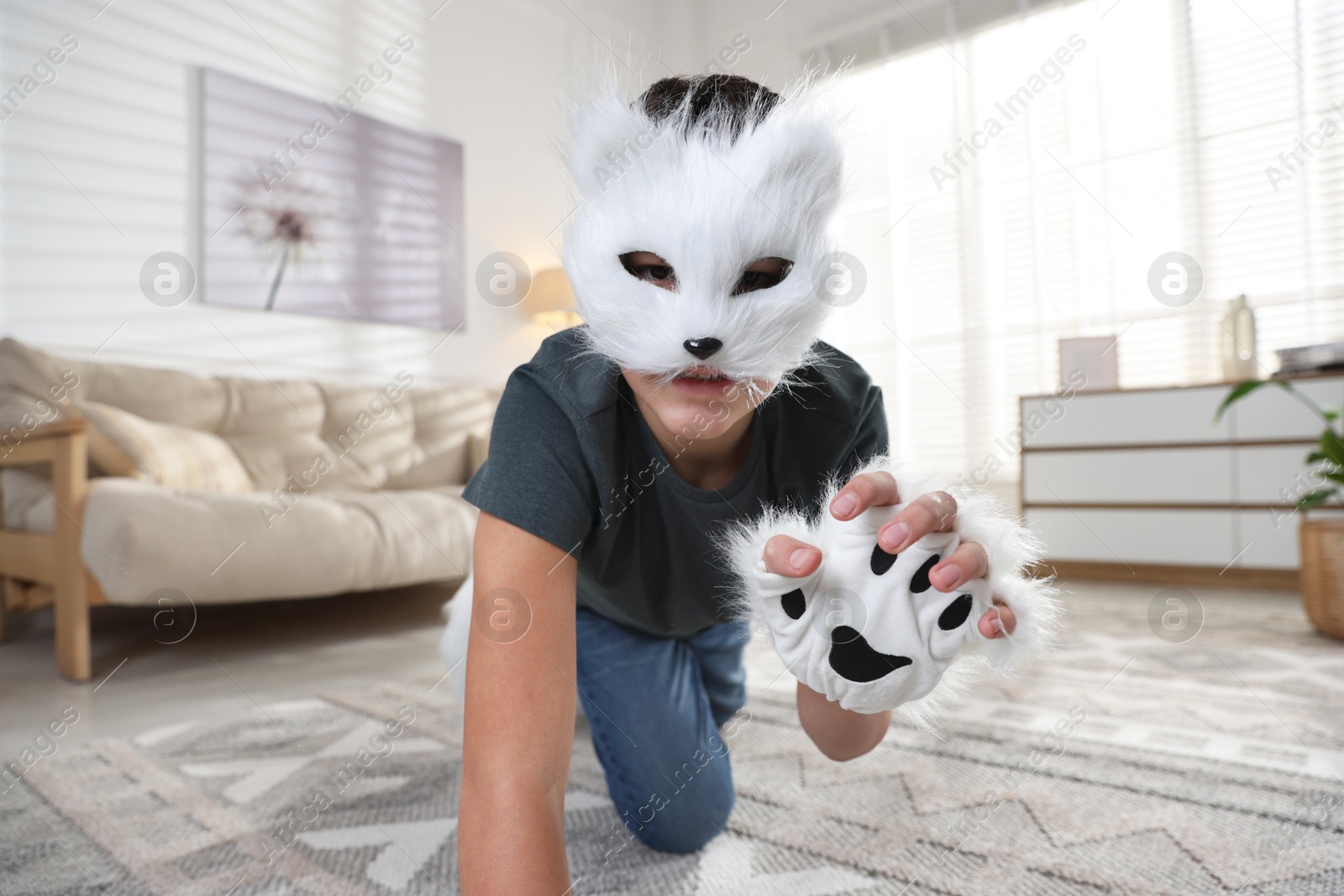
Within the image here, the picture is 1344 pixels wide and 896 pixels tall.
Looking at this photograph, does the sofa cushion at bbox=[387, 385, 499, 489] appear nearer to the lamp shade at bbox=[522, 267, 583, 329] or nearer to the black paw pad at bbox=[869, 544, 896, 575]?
the lamp shade at bbox=[522, 267, 583, 329]

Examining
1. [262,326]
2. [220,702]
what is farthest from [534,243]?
[220,702]

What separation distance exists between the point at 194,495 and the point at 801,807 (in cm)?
163

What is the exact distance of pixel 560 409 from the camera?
728mm

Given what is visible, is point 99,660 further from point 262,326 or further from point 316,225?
point 316,225

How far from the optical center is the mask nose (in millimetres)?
587

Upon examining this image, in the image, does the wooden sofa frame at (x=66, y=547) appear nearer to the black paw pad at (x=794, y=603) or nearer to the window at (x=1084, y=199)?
the black paw pad at (x=794, y=603)

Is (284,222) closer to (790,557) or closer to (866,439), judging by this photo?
(866,439)

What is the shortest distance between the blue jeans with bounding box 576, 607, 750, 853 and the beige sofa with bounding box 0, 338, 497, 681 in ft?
3.93

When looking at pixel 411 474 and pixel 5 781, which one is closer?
pixel 5 781

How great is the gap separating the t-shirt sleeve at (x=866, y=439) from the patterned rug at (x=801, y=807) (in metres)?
0.42

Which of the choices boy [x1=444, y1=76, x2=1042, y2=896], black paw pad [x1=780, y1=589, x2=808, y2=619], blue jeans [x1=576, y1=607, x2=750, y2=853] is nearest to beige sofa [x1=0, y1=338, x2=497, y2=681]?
blue jeans [x1=576, y1=607, x2=750, y2=853]

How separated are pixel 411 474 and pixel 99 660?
3.84 feet

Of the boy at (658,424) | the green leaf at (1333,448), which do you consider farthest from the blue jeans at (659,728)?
the green leaf at (1333,448)

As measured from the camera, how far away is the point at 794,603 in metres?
0.57
